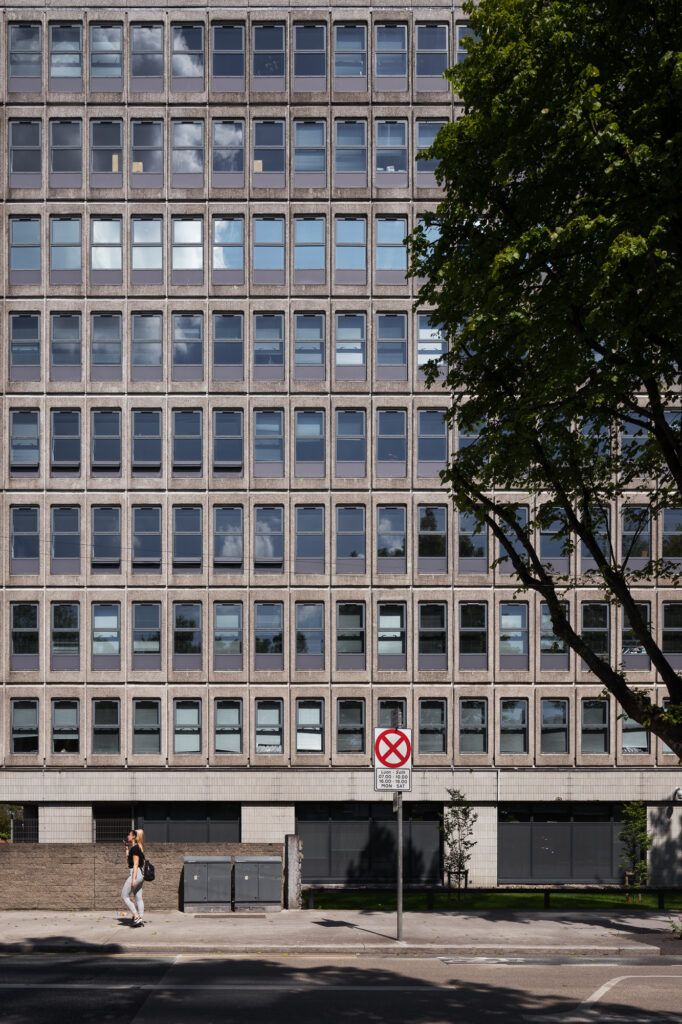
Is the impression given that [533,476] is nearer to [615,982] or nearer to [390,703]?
[615,982]

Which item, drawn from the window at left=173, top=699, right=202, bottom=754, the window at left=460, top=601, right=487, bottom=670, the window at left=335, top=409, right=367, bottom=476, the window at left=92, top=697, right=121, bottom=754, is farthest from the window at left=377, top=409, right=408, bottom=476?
the window at left=92, top=697, right=121, bottom=754

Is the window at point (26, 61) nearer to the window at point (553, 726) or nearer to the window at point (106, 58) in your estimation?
the window at point (106, 58)

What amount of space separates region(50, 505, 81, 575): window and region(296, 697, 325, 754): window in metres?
8.97

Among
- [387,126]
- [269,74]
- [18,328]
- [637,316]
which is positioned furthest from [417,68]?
[637,316]

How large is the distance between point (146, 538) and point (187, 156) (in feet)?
44.0

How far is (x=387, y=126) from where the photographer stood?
37750 mm

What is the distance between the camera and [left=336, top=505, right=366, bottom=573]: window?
36.7 m

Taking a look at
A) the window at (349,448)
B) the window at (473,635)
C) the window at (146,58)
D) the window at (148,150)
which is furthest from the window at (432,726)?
the window at (146,58)

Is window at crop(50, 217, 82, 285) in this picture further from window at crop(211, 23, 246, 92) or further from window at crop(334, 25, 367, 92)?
window at crop(334, 25, 367, 92)

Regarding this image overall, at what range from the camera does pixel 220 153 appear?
37656 mm

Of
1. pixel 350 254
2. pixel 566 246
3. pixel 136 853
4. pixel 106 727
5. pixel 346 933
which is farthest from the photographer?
pixel 350 254

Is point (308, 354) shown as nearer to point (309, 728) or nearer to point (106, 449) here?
point (106, 449)

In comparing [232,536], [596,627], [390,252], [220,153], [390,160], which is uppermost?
[220,153]

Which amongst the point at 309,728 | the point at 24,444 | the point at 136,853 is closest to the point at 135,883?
the point at 136,853
